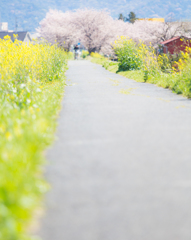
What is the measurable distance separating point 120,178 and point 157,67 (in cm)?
1348

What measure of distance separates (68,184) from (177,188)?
1238 millimetres

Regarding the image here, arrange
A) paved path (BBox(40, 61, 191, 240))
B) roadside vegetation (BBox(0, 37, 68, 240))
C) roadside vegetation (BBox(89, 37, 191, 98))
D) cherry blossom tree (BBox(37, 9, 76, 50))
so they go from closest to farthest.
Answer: roadside vegetation (BBox(0, 37, 68, 240)), paved path (BBox(40, 61, 191, 240)), roadside vegetation (BBox(89, 37, 191, 98)), cherry blossom tree (BBox(37, 9, 76, 50))

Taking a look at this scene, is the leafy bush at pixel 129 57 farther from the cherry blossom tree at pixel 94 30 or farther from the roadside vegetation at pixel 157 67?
the cherry blossom tree at pixel 94 30

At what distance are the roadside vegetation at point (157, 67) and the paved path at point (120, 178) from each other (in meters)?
5.07

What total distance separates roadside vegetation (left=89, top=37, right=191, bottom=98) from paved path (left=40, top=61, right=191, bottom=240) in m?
5.07

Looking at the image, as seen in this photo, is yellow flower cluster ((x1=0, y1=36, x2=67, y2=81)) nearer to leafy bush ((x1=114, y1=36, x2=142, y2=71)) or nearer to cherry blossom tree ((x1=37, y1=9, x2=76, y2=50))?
leafy bush ((x1=114, y1=36, x2=142, y2=71))

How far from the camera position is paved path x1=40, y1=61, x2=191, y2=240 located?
318 cm

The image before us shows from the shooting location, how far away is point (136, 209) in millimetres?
3490

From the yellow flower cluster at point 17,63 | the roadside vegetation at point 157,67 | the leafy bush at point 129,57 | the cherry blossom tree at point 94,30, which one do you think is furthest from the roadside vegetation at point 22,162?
the cherry blossom tree at point 94,30

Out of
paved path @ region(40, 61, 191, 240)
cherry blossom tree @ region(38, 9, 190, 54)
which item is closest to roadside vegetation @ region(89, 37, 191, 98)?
paved path @ region(40, 61, 191, 240)

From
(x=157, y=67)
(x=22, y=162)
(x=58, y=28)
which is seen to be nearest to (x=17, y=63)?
(x=157, y=67)

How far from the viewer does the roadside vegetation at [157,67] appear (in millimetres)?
12716

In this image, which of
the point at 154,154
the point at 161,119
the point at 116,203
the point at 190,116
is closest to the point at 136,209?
the point at 116,203

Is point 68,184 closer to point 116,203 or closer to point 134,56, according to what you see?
point 116,203
